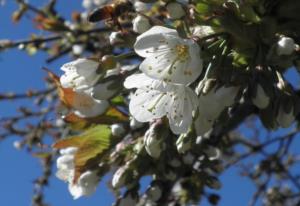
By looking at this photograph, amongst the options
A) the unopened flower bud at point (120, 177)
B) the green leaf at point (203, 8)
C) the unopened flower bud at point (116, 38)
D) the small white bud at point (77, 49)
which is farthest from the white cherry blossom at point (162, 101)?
the small white bud at point (77, 49)

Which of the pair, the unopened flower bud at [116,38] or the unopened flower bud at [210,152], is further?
the unopened flower bud at [210,152]

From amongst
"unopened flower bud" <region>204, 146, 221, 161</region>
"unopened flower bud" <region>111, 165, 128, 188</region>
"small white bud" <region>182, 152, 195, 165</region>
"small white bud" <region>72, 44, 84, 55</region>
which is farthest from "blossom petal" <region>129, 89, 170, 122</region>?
"small white bud" <region>72, 44, 84, 55</region>

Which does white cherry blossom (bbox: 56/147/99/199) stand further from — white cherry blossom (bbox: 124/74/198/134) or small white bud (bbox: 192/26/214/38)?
small white bud (bbox: 192/26/214/38)

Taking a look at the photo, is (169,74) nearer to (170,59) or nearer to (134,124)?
(170,59)

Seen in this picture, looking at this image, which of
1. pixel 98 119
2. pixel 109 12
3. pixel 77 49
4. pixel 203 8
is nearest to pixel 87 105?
pixel 98 119

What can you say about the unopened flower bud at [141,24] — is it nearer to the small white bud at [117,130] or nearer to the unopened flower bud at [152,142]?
the unopened flower bud at [152,142]
